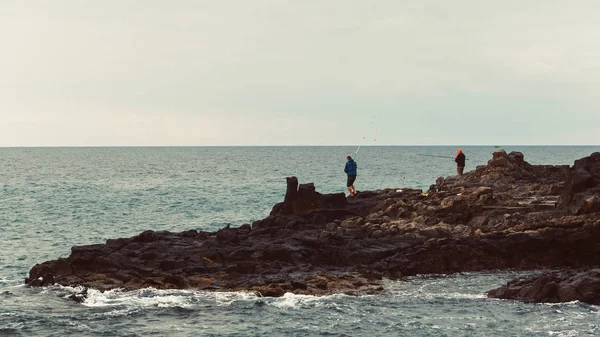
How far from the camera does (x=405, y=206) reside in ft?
124

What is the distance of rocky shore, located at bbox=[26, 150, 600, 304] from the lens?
92.2 ft

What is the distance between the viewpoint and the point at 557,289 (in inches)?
983

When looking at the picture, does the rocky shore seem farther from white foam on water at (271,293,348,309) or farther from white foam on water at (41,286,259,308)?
white foam on water at (41,286,259,308)

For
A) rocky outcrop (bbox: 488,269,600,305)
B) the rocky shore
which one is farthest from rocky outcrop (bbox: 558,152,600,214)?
rocky outcrop (bbox: 488,269,600,305)

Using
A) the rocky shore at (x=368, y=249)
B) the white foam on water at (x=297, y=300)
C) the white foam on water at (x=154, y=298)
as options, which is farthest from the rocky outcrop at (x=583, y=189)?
the white foam on water at (x=154, y=298)

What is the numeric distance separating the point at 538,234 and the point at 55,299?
785 inches

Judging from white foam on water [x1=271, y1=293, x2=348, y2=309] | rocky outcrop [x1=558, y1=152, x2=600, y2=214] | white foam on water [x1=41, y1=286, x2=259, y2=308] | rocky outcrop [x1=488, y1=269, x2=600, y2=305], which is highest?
rocky outcrop [x1=558, y1=152, x2=600, y2=214]

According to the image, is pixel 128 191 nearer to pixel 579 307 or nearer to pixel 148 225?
pixel 148 225

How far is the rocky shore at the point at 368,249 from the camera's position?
92.2ft

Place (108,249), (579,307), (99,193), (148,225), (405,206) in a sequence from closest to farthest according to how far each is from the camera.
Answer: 1. (579,307)
2. (108,249)
3. (405,206)
4. (148,225)
5. (99,193)

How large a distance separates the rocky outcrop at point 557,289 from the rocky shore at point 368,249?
47 mm

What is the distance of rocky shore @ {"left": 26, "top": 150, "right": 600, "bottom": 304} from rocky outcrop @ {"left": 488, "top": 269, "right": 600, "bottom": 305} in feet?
0.15

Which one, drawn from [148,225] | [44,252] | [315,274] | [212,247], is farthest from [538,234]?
[148,225]

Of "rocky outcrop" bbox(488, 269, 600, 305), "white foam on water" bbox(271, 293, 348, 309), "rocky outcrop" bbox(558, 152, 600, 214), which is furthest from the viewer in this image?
"rocky outcrop" bbox(558, 152, 600, 214)
